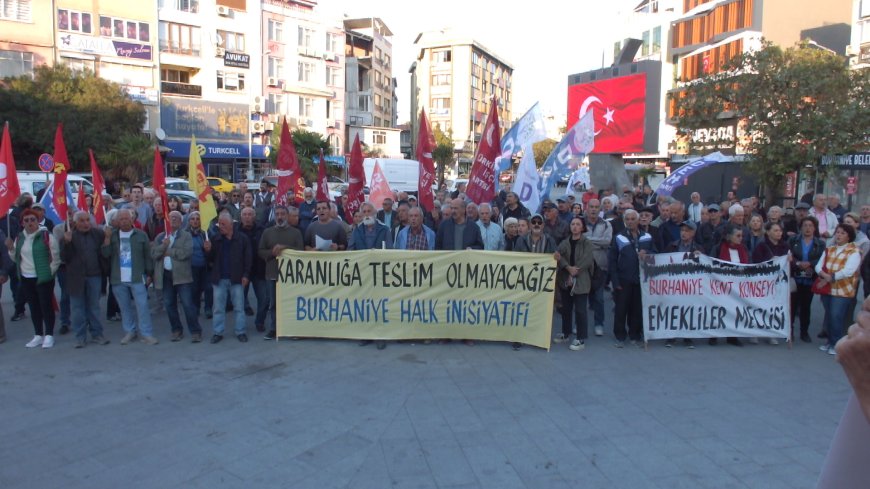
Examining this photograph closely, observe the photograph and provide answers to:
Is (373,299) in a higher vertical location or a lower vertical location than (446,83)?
lower

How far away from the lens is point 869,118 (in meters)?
18.7

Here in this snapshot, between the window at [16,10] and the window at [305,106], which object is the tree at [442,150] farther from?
the window at [16,10]

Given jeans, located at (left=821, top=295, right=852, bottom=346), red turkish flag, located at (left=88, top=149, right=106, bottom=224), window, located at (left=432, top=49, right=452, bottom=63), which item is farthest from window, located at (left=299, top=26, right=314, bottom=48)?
jeans, located at (left=821, top=295, right=852, bottom=346)

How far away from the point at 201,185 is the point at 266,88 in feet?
146

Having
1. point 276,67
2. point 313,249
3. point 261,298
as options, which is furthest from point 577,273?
point 276,67

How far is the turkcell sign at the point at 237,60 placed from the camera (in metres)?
47.5

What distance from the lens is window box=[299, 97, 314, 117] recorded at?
175 ft

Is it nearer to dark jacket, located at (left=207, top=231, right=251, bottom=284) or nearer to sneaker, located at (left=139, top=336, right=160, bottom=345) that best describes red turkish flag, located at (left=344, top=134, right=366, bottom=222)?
dark jacket, located at (left=207, top=231, right=251, bottom=284)

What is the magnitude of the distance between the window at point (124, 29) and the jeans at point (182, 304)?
40.3 metres

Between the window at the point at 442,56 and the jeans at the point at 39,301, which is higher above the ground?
the window at the point at 442,56

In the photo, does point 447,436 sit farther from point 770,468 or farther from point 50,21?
point 50,21

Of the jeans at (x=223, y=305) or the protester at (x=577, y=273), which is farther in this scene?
the jeans at (x=223, y=305)

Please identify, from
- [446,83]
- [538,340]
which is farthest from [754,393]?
[446,83]

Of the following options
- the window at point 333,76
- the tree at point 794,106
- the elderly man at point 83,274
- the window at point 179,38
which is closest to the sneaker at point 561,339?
the elderly man at point 83,274
